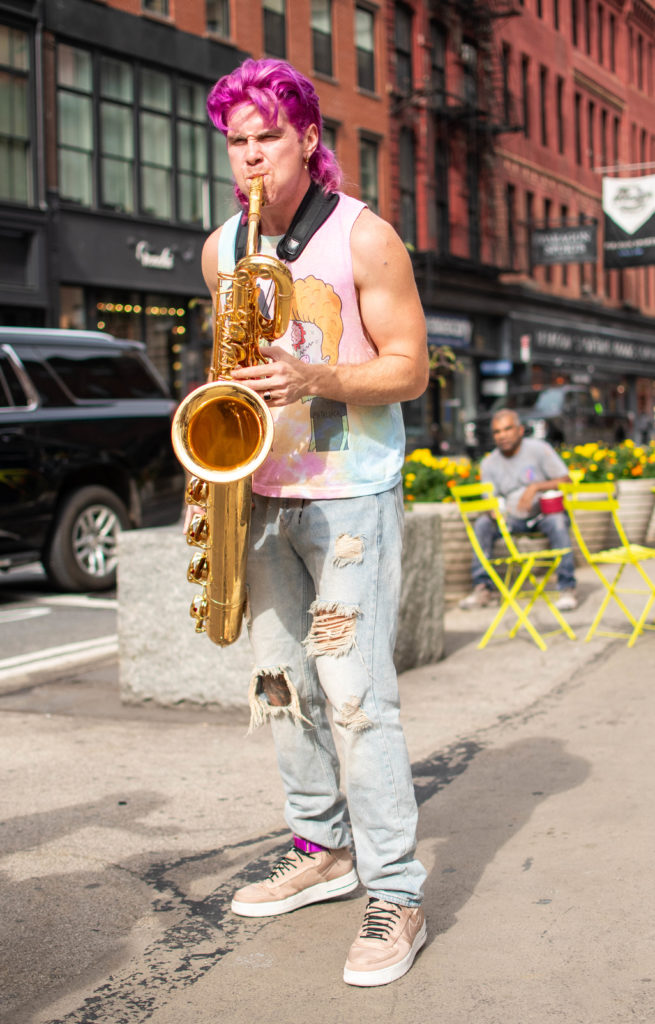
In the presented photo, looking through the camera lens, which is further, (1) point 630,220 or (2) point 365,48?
(2) point 365,48

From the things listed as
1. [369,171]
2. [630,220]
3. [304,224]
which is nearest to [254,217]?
[304,224]

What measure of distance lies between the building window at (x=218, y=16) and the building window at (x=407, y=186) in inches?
285

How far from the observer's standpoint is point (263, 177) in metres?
2.91

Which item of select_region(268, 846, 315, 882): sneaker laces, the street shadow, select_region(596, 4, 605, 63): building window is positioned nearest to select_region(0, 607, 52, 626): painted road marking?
the street shadow

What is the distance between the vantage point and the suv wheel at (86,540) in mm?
9258

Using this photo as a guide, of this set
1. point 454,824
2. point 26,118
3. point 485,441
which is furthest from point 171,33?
point 454,824

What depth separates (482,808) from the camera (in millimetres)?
4117

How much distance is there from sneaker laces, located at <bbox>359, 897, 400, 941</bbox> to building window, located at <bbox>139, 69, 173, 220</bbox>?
20.6 metres

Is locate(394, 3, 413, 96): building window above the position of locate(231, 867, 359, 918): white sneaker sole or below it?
above

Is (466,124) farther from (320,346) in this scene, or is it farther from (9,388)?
(320,346)

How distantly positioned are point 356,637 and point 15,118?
19100 mm

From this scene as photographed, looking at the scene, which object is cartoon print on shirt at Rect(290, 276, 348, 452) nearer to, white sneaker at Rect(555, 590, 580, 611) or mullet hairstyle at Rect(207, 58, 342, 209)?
mullet hairstyle at Rect(207, 58, 342, 209)

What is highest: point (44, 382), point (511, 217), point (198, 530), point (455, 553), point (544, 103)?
point (544, 103)

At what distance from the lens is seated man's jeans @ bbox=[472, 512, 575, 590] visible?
8.35 m
